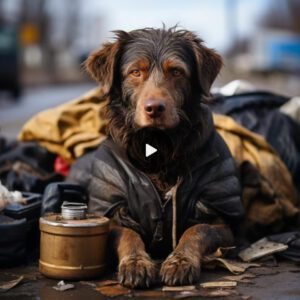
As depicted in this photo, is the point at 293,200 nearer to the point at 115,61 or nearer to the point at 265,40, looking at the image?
the point at 115,61

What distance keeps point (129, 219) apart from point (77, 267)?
2.41ft

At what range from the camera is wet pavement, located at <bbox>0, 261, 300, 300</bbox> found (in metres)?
4.91

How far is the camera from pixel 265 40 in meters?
83.6

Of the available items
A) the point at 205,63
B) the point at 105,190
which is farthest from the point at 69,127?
the point at 205,63

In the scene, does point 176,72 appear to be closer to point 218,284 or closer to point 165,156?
point 165,156

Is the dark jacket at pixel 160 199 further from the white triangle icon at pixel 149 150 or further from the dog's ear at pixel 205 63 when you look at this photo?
the dog's ear at pixel 205 63

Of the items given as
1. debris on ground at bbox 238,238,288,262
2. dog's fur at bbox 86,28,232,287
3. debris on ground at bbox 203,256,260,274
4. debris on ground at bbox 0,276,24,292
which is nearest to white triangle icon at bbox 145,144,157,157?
dog's fur at bbox 86,28,232,287

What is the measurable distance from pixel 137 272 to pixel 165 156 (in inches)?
46.0

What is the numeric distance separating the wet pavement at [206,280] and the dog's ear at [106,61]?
150cm

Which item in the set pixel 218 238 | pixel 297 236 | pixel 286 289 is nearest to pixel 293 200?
pixel 297 236

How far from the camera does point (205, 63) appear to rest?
597cm

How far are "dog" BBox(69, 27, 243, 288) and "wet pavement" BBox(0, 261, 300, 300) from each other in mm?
411

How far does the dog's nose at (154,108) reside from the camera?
5402 millimetres

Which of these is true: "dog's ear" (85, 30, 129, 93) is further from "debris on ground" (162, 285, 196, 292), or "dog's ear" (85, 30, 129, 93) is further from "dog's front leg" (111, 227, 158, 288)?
"debris on ground" (162, 285, 196, 292)
